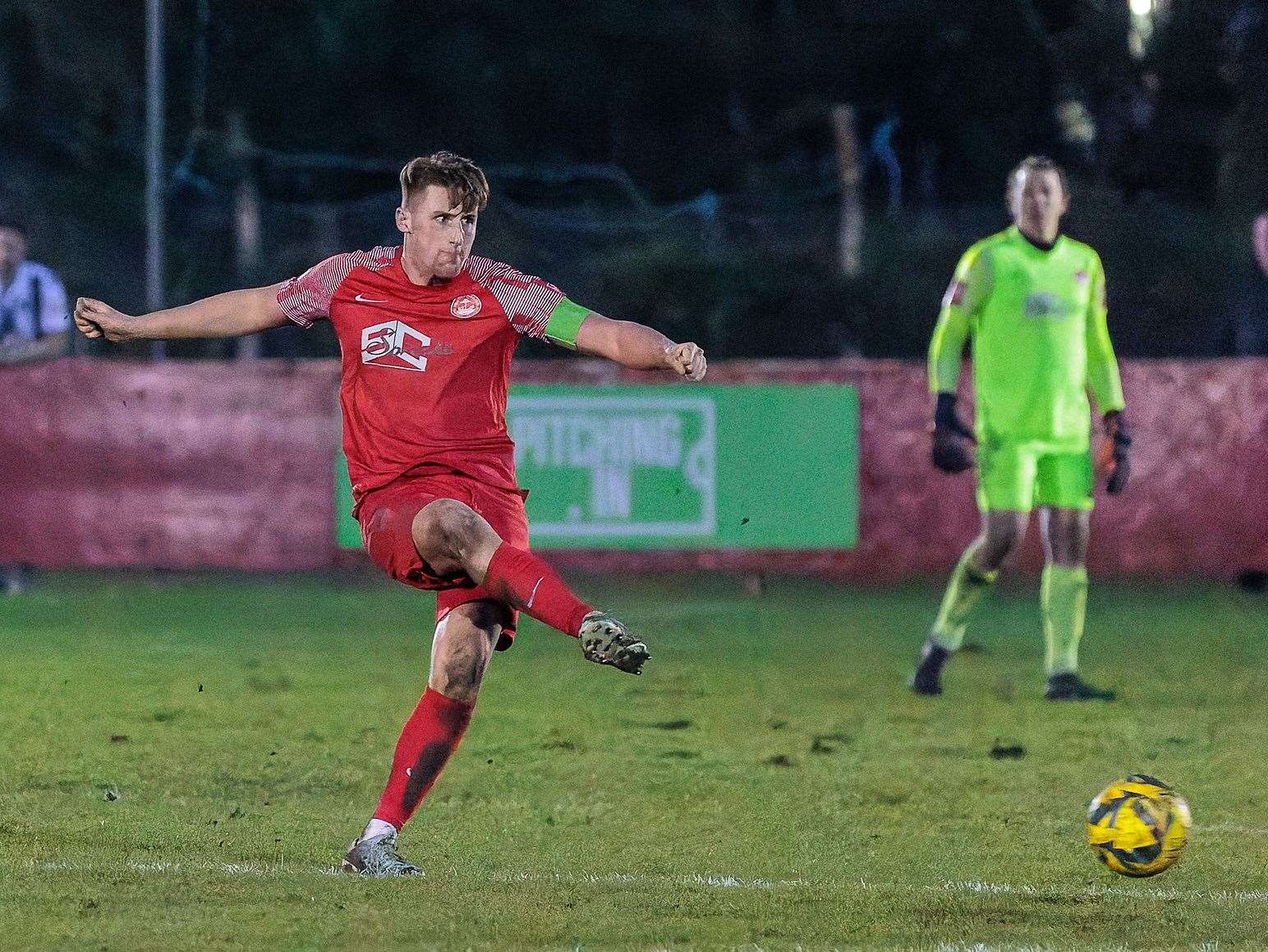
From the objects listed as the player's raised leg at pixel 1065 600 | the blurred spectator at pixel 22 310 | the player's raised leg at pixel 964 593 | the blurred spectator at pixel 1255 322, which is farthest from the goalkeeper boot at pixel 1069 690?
the blurred spectator at pixel 1255 322

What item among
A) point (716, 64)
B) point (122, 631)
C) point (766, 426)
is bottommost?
point (122, 631)

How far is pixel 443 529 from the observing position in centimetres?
573

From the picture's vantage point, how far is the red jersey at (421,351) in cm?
603

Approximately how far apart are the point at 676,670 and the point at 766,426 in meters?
3.79

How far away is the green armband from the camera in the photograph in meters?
6.03

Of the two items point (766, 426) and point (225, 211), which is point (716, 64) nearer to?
point (225, 211)

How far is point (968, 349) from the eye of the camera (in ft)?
64.7

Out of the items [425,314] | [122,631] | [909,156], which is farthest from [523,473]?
[909,156]

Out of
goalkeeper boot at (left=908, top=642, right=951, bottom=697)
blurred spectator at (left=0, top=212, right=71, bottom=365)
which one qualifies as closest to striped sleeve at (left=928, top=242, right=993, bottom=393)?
goalkeeper boot at (left=908, top=642, right=951, bottom=697)

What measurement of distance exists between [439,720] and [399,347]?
0.98m

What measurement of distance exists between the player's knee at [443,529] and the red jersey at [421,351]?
0.26m

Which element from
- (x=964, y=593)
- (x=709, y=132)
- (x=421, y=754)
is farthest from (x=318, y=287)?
(x=709, y=132)

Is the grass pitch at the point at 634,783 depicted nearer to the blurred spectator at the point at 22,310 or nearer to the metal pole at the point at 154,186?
the blurred spectator at the point at 22,310

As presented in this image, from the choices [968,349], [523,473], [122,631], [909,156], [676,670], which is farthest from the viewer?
[909,156]
